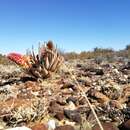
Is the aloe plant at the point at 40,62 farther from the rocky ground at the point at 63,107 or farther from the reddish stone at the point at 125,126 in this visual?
the reddish stone at the point at 125,126

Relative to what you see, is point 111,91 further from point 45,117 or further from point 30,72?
point 30,72

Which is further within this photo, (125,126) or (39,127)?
(39,127)

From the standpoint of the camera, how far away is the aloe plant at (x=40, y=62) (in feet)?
26.3

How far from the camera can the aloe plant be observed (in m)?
8.01

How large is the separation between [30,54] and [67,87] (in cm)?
175

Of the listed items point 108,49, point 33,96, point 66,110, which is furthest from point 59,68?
point 108,49

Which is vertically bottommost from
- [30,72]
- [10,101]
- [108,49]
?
[10,101]

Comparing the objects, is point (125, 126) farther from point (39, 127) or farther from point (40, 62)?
point (40, 62)

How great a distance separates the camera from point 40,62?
8211 millimetres

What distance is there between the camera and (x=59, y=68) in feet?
27.9

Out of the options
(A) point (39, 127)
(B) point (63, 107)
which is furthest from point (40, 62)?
(A) point (39, 127)

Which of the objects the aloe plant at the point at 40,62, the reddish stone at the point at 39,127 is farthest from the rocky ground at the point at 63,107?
the aloe plant at the point at 40,62

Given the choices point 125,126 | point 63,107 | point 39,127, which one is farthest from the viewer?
point 63,107

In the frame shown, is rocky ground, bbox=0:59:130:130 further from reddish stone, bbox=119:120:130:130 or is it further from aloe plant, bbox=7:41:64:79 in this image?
aloe plant, bbox=7:41:64:79
